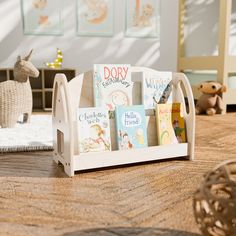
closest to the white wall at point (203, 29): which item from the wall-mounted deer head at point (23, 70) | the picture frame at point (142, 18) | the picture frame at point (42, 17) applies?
the picture frame at point (142, 18)

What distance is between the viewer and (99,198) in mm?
1217

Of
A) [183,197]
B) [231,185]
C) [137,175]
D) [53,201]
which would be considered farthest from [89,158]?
[231,185]

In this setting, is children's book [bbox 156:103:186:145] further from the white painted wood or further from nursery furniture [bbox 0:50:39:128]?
nursery furniture [bbox 0:50:39:128]

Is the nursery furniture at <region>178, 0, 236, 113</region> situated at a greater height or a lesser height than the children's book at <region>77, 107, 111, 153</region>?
greater

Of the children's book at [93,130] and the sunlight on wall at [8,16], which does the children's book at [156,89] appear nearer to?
the children's book at [93,130]

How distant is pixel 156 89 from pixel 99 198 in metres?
0.67

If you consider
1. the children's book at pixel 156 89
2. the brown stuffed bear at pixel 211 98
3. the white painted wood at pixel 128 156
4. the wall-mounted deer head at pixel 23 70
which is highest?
the wall-mounted deer head at pixel 23 70

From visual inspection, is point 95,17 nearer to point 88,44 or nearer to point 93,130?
point 88,44

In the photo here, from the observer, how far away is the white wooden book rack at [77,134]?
1.45 metres

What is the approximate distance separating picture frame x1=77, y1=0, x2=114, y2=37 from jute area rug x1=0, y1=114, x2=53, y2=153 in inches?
Result: 60.3

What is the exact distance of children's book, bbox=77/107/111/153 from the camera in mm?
1498

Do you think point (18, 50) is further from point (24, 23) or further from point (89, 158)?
point (89, 158)

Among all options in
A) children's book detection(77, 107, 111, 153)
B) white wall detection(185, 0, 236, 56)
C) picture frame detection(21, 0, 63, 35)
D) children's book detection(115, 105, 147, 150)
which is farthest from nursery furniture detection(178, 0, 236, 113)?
children's book detection(77, 107, 111, 153)

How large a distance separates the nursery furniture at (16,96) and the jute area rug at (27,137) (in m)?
0.08
